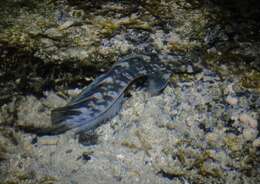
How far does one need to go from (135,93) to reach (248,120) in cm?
120

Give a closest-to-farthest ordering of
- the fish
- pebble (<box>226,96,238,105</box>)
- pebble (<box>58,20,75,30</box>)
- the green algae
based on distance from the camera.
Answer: the fish
pebble (<box>226,96,238,105</box>)
the green algae
pebble (<box>58,20,75,30</box>)

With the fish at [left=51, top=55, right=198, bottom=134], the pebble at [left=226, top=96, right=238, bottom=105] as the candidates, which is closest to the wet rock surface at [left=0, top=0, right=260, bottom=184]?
the pebble at [left=226, top=96, right=238, bottom=105]

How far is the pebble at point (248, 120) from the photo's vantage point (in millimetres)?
3094

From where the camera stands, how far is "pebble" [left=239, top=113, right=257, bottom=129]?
3094 mm

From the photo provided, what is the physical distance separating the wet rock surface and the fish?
102 millimetres

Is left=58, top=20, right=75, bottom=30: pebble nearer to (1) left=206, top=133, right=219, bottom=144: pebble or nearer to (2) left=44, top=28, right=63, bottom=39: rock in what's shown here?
(2) left=44, top=28, right=63, bottom=39: rock

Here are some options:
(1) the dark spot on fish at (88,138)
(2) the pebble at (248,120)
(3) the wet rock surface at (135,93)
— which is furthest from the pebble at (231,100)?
(1) the dark spot on fish at (88,138)

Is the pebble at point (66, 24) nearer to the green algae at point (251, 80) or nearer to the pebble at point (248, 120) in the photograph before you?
the green algae at point (251, 80)

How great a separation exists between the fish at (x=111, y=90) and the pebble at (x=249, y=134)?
37.6 inches

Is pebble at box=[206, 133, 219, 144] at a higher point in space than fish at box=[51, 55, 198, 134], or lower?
lower

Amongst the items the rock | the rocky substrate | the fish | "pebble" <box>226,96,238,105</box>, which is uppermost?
the rock

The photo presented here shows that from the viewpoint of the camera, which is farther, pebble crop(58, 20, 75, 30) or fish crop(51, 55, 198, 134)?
pebble crop(58, 20, 75, 30)

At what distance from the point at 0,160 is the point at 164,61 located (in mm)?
2012

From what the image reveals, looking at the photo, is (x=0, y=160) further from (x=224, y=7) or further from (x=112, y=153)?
(x=224, y=7)
